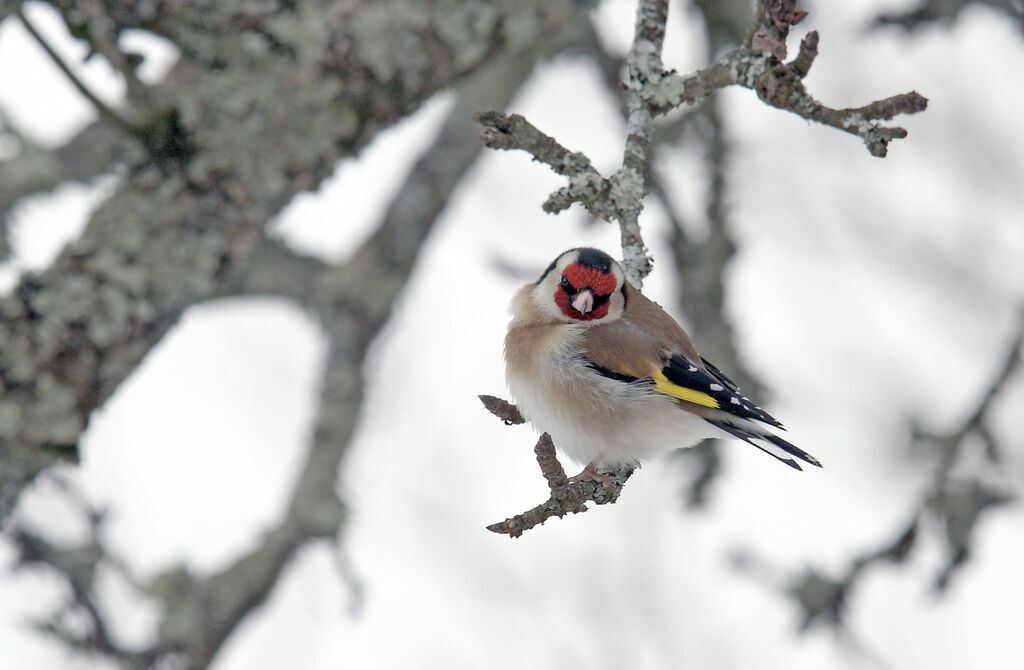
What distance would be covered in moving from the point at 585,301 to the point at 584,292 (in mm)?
37

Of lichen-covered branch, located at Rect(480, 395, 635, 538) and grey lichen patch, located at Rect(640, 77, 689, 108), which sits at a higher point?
grey lichen patch, located at Rect(640, 77, 689, 108)

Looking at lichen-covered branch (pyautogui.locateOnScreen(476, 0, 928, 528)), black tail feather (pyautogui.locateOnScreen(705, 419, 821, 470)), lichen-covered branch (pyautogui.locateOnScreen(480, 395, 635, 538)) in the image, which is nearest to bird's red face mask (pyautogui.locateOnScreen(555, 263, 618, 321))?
black tail feather (pyautogui.locateOnScreen(705, 419, 821, 470))

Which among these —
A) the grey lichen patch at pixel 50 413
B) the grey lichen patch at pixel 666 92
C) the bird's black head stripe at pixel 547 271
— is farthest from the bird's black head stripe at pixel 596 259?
the grey lichen patch at pixel 50 413

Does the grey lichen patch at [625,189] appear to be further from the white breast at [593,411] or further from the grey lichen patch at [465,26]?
the grey lichen patch at [465,26]

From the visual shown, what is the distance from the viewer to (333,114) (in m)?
4.06

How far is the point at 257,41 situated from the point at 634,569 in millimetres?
5750

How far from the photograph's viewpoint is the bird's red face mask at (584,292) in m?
4.05

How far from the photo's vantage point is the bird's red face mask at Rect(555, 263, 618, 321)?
13.3 feet

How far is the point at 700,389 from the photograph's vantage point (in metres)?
3.79

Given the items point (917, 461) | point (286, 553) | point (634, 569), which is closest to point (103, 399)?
point (286, 553)

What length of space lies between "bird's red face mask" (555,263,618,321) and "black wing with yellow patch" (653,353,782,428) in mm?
365

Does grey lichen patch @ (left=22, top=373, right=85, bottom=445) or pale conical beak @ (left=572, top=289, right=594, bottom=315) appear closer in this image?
grey lichen patch @ (left=22, top=373, right=85, bottom=445)

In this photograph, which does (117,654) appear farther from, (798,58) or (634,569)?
(634,569)

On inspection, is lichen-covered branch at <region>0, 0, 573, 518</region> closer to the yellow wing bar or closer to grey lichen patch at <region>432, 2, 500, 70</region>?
grey lichen patch at <region>432, 2, 500, 70</region>
